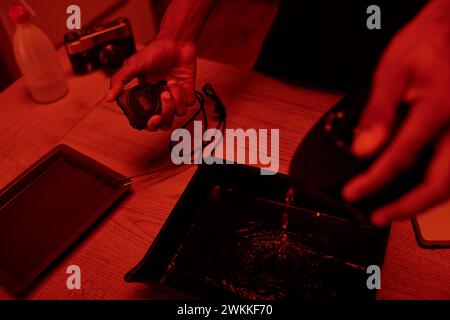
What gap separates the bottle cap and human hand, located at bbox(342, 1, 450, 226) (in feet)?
2.43

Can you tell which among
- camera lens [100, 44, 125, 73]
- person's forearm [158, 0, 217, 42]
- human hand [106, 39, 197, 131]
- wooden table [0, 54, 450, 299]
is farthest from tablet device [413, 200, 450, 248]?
camera lens [100, 44, 125, 73]

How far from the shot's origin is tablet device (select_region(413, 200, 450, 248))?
2.11 feet

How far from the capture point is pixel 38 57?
0.88 metres

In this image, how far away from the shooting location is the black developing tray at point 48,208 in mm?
656

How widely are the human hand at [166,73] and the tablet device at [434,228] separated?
49cm

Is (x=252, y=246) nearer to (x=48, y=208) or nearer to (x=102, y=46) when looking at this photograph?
(x=48, y=208)

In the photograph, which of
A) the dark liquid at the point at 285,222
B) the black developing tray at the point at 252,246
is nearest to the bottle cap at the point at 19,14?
the black developing tray at the point at 252,246

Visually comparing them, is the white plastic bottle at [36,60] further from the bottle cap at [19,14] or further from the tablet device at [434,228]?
the tablet device at [434,228]

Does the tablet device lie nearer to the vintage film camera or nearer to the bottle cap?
the vintage film camera

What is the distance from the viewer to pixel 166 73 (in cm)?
89

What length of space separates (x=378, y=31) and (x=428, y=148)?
0.54 m
